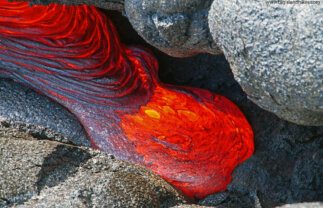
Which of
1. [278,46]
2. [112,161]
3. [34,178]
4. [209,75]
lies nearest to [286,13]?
[278,46]

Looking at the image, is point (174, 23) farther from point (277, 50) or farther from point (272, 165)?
point (272, 165)

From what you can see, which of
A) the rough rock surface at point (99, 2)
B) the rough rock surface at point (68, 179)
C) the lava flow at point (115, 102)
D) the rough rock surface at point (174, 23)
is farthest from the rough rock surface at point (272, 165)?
the rough rock surface at point (99, 2)

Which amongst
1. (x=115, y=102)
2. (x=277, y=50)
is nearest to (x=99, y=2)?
(x=115, y=102)

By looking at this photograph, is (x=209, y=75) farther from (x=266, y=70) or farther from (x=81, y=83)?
(x=266, y=70)

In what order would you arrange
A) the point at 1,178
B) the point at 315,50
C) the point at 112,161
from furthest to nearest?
the point at 112,161 < the point at 1,178 < the point at 315,50

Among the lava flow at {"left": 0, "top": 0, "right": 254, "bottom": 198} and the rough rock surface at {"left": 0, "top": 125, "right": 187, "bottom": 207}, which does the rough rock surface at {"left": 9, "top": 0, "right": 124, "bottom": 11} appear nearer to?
the lava flow at {"left": 0, "top": 0, "right": 254, "bottom": 198}

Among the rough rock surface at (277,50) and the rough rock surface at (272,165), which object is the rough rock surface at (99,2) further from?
the rough rock surface at (272,165)
